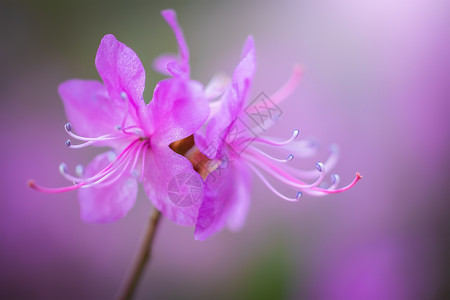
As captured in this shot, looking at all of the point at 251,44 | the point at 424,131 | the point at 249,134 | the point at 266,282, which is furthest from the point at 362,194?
the point at 251,44

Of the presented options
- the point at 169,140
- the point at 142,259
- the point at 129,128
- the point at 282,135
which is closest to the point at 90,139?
the point at 129,128

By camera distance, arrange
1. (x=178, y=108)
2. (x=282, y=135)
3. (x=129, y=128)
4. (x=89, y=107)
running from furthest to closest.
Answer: (x=282, y=135) → (x=89, y=107) → (x=129, y=128) → (x=178, y=108)

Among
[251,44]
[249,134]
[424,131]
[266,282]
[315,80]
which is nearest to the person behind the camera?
[251,44]

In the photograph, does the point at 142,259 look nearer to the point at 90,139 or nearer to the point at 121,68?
the point at 90,139

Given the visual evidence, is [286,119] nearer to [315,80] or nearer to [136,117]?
[315,80]

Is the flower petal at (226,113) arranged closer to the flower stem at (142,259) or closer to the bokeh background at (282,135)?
the flower stem at (142,259)

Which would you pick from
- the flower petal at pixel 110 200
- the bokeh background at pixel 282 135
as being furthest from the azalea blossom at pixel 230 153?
the bokeh background at pixel 282 135
